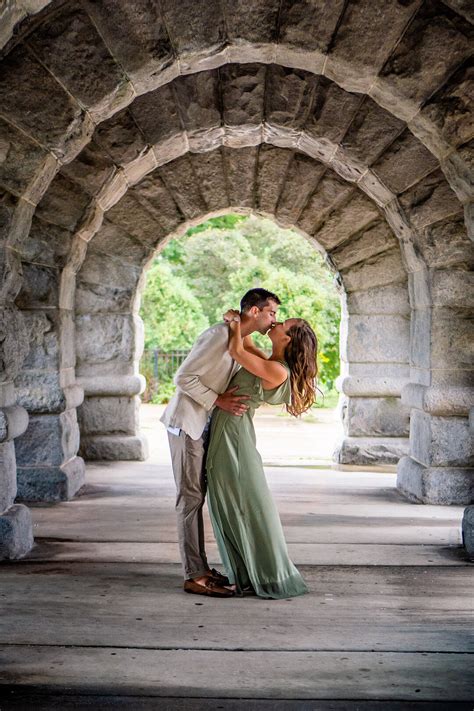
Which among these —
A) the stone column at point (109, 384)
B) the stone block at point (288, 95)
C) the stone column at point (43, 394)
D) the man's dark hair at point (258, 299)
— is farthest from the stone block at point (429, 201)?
the stone column at point (109, 384)

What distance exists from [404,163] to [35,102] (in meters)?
2.30

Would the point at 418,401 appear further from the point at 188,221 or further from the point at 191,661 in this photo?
the point at 191,661

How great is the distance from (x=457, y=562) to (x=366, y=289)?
10.6ft

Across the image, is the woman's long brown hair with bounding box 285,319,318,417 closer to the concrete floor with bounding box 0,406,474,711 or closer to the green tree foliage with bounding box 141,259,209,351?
the concrete floor with bounding box 0,406,474,711

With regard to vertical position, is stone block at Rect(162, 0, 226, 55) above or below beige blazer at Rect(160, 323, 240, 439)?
above

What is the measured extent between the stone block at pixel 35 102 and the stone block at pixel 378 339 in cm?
378

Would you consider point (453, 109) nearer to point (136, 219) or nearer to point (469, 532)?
point (469, 532)

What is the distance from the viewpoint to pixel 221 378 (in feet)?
11.8

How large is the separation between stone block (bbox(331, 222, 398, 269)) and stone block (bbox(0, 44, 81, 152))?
135 inches

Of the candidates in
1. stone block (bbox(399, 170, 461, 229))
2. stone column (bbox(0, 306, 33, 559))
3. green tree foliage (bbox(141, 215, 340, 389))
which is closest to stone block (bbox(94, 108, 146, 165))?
stone column (bbox(0, 306, 33, 559))

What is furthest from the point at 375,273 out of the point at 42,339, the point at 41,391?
the point at 41,391

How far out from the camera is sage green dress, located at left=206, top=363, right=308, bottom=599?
3.48 metres

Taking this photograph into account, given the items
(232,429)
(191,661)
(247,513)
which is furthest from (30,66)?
(191,661)

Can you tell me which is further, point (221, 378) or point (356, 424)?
point (356, 424)
